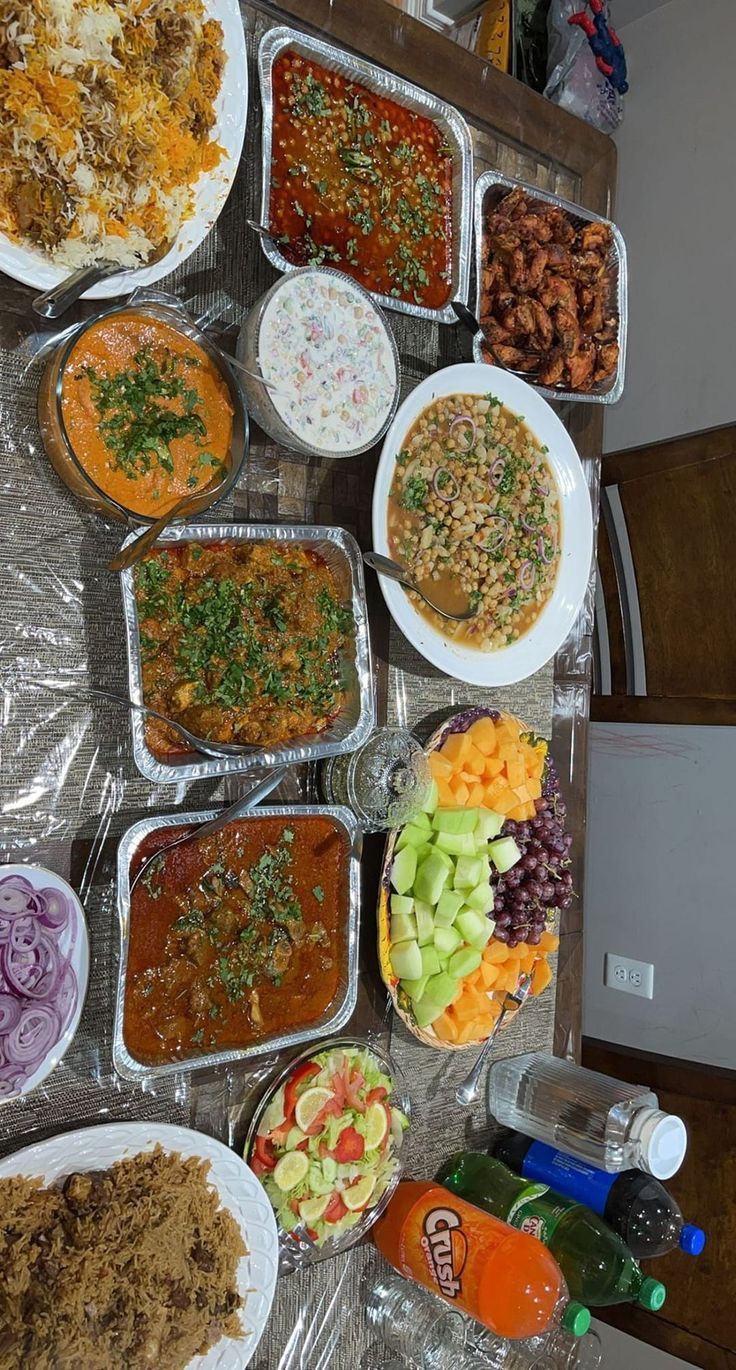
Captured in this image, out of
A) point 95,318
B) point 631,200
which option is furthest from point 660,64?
point 95,318

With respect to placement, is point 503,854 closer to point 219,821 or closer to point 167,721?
point 219,821

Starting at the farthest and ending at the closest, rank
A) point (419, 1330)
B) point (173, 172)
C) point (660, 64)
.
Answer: point (660, 64)
point (419, 1330)
point (173, 172)

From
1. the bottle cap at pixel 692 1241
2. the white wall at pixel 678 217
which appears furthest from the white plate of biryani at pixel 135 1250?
the white wall at pixel 678 217

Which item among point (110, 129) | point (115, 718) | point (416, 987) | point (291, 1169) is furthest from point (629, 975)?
point (110, 129)

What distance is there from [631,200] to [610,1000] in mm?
2865

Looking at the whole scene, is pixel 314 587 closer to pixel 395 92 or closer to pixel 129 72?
pixel 129 72

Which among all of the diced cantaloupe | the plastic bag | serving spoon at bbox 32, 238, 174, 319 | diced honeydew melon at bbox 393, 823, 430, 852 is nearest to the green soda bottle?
diced honeydew melon at bbox 393, 823, 430, 852

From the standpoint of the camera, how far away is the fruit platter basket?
1.81 meters

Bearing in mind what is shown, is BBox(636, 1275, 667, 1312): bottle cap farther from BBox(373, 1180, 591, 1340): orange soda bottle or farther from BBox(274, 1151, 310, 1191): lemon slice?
BBox(274, 1151, 310, 1191): lemon slice

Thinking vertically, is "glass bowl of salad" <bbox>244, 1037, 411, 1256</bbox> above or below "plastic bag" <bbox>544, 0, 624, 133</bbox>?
below

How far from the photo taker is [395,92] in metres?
1.82

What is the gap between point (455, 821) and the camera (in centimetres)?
183

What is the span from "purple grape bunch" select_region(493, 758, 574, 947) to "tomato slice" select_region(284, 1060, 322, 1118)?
1.47ft

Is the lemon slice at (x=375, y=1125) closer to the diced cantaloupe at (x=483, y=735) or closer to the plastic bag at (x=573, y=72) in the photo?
the diced cantaloupe at (x=483, y=735)
